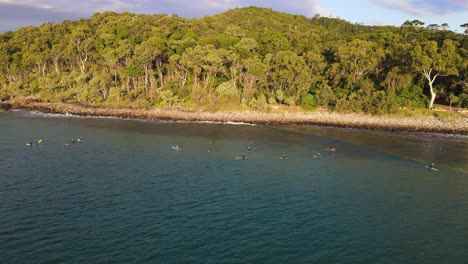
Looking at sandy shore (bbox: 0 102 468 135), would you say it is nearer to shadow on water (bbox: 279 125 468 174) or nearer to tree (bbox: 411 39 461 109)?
shadow on water (bbox: 279 125 468 174)

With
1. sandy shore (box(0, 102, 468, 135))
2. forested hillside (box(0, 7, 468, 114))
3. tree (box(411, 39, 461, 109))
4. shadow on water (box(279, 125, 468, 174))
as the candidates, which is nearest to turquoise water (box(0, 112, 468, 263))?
shadow on water (box(279, 125, 468, 174))

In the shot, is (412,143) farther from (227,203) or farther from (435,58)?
(227,203)

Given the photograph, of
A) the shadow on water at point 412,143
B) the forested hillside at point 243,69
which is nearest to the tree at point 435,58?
the forested hillside at point 243,69

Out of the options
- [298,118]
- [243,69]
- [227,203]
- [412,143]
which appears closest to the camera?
[227,203]

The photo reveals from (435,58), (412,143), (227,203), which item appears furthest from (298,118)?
(227,203)

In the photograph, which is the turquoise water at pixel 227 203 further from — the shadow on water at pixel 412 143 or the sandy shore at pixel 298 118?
the sandy shore at pixel 298 118
